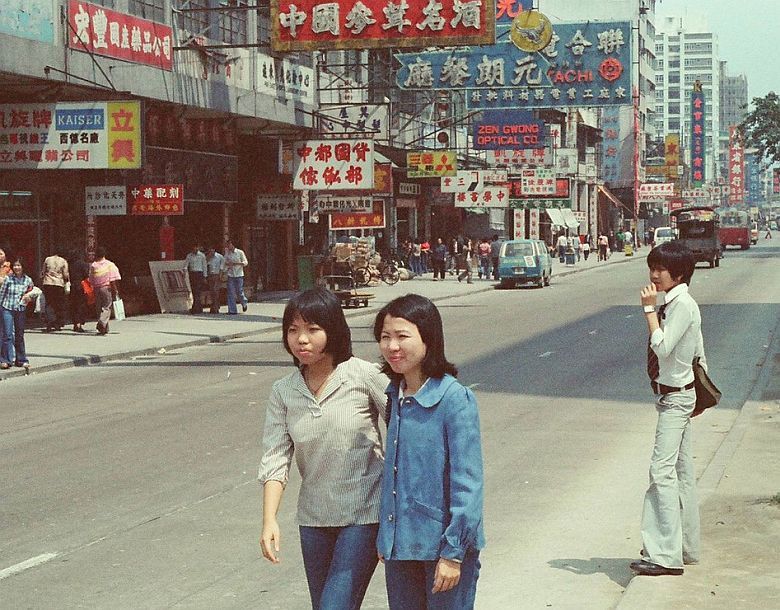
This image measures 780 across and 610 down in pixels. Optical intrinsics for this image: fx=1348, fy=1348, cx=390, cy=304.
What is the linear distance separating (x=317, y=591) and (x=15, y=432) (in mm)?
9967

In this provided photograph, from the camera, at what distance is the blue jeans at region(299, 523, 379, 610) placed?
186 inches

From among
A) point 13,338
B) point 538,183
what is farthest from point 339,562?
point 538,183

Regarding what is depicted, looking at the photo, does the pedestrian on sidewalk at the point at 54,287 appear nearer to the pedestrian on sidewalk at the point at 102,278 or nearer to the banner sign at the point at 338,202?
the pedestrian on sidewalk at the point at 102,278

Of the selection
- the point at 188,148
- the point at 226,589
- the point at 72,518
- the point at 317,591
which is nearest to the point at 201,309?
the point at 188,148

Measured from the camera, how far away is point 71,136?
27.3 metres

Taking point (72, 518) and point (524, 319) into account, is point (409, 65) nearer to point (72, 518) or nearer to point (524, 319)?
point (524, 319)

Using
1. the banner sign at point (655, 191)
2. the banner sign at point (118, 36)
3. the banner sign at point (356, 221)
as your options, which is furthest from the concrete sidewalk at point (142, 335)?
the banner sign at point (655, 191)

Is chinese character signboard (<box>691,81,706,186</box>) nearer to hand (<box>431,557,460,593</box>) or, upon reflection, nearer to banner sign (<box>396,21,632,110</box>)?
banner sign (<box>396,21,632,110</box>)

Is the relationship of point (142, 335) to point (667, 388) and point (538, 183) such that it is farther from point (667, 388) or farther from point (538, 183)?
point (538, 183)

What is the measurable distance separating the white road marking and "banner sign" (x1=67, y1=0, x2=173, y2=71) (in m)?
20.9

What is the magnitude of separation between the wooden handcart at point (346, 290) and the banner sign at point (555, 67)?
6.22 metres

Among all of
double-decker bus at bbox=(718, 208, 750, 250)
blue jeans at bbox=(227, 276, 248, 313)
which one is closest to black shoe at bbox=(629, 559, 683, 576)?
blue jeans at bbox=(227, 276, 248, 313)

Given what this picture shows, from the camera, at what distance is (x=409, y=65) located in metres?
39.4

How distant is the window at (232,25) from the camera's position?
35.9 metres
